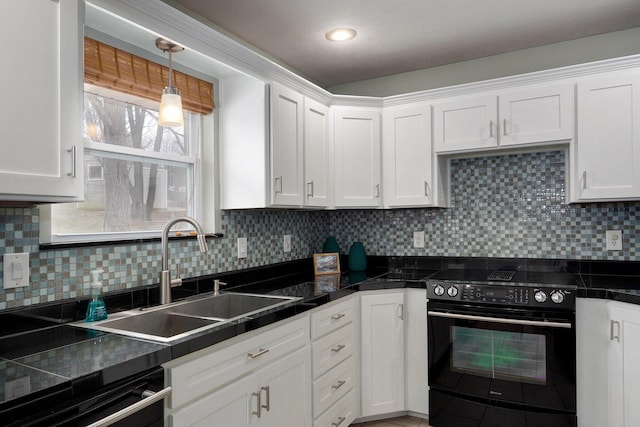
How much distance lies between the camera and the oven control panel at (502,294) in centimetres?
229

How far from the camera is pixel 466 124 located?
285 centimetres

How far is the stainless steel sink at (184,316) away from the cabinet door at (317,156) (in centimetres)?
79

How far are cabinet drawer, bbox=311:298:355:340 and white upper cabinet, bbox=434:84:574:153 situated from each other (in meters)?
1.23

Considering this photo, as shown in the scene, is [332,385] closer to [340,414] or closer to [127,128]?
[340,414]

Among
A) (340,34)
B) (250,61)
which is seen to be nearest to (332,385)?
(250,61)

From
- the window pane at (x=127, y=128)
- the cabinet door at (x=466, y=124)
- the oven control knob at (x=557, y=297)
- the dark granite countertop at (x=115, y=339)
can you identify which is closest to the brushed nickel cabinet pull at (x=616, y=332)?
the dark granite countertop at (x=115, y=339)

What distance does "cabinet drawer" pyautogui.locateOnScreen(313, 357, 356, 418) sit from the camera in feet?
7.27

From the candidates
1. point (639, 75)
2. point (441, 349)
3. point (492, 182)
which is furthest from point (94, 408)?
point (639, 75)

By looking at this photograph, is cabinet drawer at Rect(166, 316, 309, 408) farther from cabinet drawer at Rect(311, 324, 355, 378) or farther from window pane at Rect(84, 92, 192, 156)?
window pane at Rect(84, 92, 192, 156)

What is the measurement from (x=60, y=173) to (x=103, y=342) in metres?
0.56

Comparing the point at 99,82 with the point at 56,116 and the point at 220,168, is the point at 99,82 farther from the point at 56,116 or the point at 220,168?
the point at 220,168

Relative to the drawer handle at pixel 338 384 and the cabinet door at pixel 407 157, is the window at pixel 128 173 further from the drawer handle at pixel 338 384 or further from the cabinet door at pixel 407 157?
the cabinet door at pixel 407 157

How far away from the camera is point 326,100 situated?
3.04 metres

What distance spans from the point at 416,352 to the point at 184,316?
1479mm
